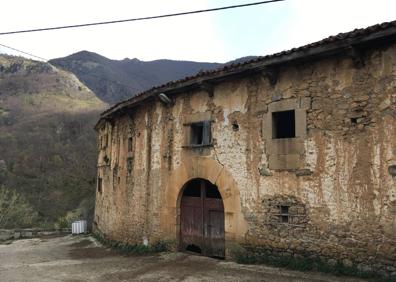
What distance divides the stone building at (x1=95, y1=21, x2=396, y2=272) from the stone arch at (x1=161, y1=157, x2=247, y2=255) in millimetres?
25

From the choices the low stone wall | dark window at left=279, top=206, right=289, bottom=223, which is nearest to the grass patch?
dark window at left=279, top=206, right=289, bottom=223

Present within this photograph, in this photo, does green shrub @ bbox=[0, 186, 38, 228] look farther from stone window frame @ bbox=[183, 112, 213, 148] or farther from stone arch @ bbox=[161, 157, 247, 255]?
stone window frame @ bbox=[183, 112, 213, 148]

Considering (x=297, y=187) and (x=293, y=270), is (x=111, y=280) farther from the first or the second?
(x=297, y=187)

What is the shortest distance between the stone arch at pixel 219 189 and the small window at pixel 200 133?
1.52ft

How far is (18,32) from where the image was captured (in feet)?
28.5

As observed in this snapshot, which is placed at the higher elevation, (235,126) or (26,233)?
(235,126)

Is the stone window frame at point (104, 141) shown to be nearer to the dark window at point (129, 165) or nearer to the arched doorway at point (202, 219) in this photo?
the dark window at point (129, 165)

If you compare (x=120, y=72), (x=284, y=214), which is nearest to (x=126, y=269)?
(x=284, y=214)

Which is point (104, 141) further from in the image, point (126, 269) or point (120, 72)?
point (120, 72)

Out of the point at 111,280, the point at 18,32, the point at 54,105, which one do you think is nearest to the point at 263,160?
the point at 111,280

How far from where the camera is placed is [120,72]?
273 ft

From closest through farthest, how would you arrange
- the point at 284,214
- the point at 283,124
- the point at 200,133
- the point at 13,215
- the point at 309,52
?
the point at 309,52 → the point at 284,214 → the point at 283,124 → the point at 200,133 → the point at 13,215

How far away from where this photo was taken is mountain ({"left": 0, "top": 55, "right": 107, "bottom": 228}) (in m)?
27.8

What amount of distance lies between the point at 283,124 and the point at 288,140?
1027 mm
